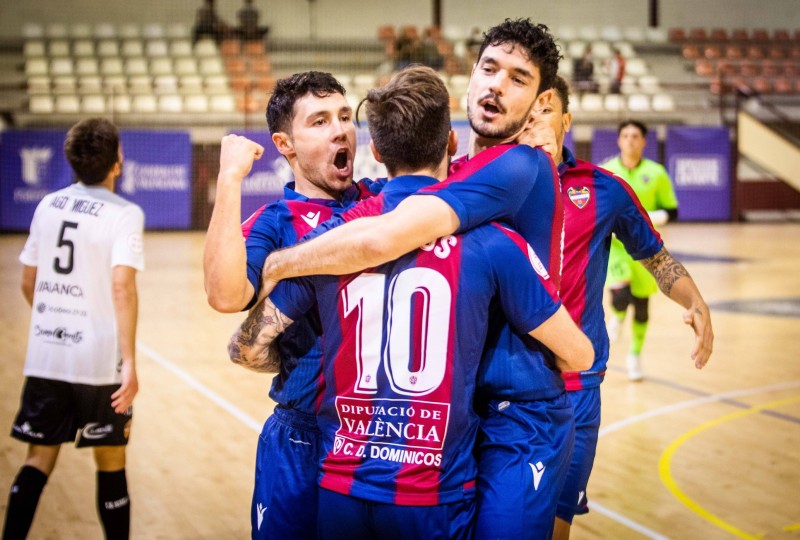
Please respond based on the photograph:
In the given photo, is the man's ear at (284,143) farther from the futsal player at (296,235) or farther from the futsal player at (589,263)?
the futsal player at (589,263)

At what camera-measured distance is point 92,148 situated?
13.7 ft

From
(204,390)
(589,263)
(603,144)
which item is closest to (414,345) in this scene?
(589,263)

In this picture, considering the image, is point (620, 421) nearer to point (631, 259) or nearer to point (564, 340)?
point (631, 259)

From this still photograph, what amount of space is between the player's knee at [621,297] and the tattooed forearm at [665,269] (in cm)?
498

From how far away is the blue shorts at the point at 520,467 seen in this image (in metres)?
2.52

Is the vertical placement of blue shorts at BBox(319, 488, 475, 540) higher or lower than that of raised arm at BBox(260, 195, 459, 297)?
lower

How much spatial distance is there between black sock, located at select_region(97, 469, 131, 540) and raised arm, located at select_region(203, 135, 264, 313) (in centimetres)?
210

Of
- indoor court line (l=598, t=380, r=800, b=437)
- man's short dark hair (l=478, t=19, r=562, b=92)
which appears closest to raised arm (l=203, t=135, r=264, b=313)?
man's short dark hair (l=478, t=19, r=562, b=92)

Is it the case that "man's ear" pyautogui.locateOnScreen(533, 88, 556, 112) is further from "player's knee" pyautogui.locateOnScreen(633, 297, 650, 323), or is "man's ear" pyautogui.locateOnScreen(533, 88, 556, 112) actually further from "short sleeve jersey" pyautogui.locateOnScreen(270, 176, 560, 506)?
"player's knee" pyautogui.locateOnScreen(633, 297, 650, 323)

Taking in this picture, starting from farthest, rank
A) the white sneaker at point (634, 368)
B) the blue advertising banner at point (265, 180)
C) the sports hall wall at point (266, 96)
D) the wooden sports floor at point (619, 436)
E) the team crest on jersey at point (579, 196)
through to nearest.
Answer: the blue advertising banner at point (265, 180)
the sports hall wall at point (266, 96)
the white sneaker at point (634, 368)
the wooden sports floor at point (619, 436)
the team crest on jersey at point (579, 196)

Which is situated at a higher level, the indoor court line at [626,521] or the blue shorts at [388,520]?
the blue shorts at [388,520]

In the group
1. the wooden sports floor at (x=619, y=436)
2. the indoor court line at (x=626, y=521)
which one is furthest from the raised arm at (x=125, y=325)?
the indoor court line at (x=626, y=521)

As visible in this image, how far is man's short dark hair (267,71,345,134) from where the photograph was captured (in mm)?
2996

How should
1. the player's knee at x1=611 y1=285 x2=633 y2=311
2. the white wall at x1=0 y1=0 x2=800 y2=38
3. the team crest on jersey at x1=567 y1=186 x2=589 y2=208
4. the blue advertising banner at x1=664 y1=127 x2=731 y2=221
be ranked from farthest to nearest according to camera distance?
1. the white wall at x1=0 y1=0 x2=800 y2=38
2. the blue advertising banner at x1=664 y1=127 x2=731 y2=221
3. the player's knee at x1=611 y1=285 x2=633 y2=311
4. the team crest on jersey at x1=567 y1=186 x2=589 y2=208
